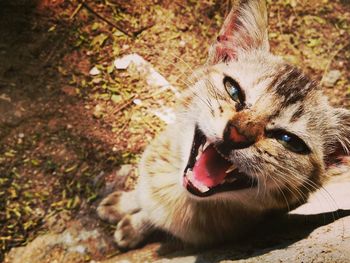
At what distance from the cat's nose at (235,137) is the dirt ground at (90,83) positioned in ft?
3.60

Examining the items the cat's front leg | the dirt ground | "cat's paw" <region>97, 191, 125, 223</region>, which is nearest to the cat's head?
the dirt ground

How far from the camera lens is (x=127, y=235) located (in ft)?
9.01

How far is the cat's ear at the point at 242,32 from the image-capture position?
2.10 meters

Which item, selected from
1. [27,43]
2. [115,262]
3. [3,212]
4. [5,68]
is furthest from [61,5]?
[115,262]

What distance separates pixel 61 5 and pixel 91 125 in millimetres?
951

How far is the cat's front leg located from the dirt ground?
0.30ft

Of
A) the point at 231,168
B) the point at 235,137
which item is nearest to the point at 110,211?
the point at 231,168

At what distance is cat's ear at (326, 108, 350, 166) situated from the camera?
7.13 ft

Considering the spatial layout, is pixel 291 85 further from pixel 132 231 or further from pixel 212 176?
pixel 132 231

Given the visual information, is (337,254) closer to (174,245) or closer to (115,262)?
(174,245)

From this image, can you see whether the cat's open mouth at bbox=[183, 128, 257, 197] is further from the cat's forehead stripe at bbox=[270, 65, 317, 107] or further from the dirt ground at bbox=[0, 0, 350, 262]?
the dirt ground at bbox=[0, 0, 350, 262]

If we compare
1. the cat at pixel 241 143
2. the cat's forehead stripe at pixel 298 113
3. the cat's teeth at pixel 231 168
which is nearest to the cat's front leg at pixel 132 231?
the cat at pixel 241 143

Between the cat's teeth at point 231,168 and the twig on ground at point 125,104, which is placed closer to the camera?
the cat's teeth at point 231,168

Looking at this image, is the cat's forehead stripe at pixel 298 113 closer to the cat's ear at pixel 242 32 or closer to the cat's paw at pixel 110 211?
the cat's ear at pixel 242 32
